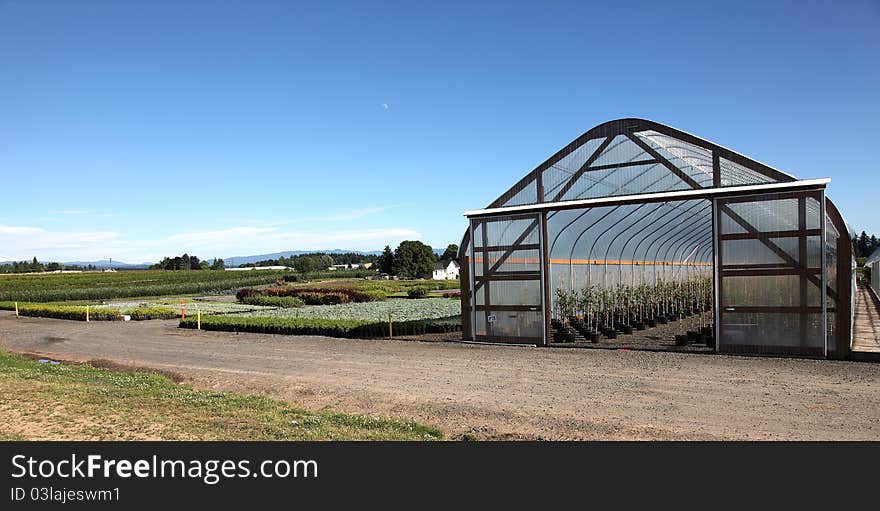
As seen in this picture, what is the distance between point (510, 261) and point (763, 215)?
6.52m

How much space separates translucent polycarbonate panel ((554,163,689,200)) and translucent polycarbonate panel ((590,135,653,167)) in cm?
21

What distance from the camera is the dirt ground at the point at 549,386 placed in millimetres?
7965

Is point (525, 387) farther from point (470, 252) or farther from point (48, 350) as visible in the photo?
point (48, 350)

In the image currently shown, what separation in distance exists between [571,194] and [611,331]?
4.71m

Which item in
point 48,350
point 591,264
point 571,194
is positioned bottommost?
point 48,350

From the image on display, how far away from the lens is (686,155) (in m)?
15.0

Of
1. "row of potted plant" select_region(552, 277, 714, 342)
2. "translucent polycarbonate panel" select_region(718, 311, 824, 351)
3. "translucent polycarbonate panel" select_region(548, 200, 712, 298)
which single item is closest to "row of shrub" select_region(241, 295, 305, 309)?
"row of potted plant" select_region(552, 277, 714, 342)

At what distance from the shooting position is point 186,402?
9.12 metres

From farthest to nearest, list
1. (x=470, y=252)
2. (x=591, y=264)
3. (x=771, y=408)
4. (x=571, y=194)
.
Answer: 1. (x=591, y=264)
2. (x=470, y=252)
3. (x=571, y=194)
4. (x=771, y=408)

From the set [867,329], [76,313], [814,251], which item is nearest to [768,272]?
[814,251]

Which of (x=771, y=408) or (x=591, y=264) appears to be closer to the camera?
(x=771, y=408)

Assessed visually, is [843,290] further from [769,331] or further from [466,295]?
[466,295]

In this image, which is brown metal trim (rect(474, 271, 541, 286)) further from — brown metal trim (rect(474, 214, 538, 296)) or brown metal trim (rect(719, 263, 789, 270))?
brown metal trim (rect(719, 263, 789, 270))
